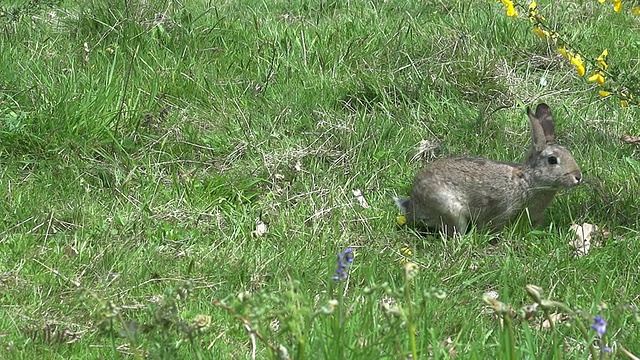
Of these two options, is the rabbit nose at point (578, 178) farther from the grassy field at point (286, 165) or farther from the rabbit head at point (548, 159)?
the grassy field at point (286, 165)

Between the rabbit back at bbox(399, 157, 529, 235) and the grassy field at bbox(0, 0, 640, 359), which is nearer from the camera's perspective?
the grassy field at bbox(0, 0, 640, 359)

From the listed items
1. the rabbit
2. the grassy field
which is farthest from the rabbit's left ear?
the grassy field

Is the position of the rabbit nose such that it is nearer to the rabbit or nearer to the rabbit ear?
the rabbit

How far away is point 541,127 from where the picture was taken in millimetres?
5332

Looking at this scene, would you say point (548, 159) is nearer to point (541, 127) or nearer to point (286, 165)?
point (541, 127)

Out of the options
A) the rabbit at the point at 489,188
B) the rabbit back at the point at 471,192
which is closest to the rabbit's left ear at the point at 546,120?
the rabbit at the point at 489,188

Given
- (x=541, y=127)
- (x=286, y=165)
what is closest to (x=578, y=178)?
(x=541, y=127)

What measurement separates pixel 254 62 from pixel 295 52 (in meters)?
0.29

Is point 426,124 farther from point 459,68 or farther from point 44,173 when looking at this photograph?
point 44,173

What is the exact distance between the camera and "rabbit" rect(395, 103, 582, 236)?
5.16m

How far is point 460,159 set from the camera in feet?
17.7

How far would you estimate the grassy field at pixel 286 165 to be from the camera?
12.8 ft

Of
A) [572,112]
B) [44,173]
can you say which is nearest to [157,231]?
[44,173]

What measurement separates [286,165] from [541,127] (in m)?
1.35
